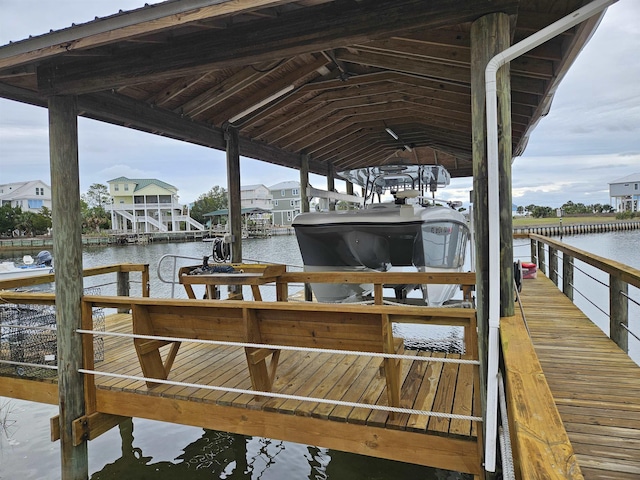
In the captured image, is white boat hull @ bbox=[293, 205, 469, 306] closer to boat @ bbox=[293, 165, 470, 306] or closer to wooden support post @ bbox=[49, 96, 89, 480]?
boat @ bbox=[293, 165, 470, 306]

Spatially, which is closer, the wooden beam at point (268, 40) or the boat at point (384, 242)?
the wooden beam at point (268, 40)

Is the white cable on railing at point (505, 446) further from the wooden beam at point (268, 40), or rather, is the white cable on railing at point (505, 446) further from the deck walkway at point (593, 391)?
the wooden beam at point (268, 40)

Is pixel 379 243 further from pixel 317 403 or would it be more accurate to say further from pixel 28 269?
pixel 28 269

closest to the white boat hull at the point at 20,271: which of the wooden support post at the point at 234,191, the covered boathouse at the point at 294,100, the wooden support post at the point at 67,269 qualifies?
the wooden support post at the point at 234,191

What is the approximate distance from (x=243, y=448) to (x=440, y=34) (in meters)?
4.19

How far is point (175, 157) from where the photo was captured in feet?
356

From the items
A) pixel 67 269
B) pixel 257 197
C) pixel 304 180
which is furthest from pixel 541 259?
pixel 257 197

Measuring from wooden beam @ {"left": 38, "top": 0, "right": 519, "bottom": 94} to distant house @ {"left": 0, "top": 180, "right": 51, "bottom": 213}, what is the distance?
53.4 m

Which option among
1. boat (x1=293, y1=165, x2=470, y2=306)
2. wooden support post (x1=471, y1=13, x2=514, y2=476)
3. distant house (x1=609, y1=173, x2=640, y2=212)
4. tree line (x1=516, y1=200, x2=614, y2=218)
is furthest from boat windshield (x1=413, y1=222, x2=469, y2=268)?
distant house (x1=609, y1=173, x2=640, y2=212)

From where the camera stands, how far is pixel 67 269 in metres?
3.41

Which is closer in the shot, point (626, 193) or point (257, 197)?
point (626, 193)

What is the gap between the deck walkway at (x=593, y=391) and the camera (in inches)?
76.1

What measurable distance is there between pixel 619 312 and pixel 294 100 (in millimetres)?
3810

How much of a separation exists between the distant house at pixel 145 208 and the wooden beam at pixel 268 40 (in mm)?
38790
